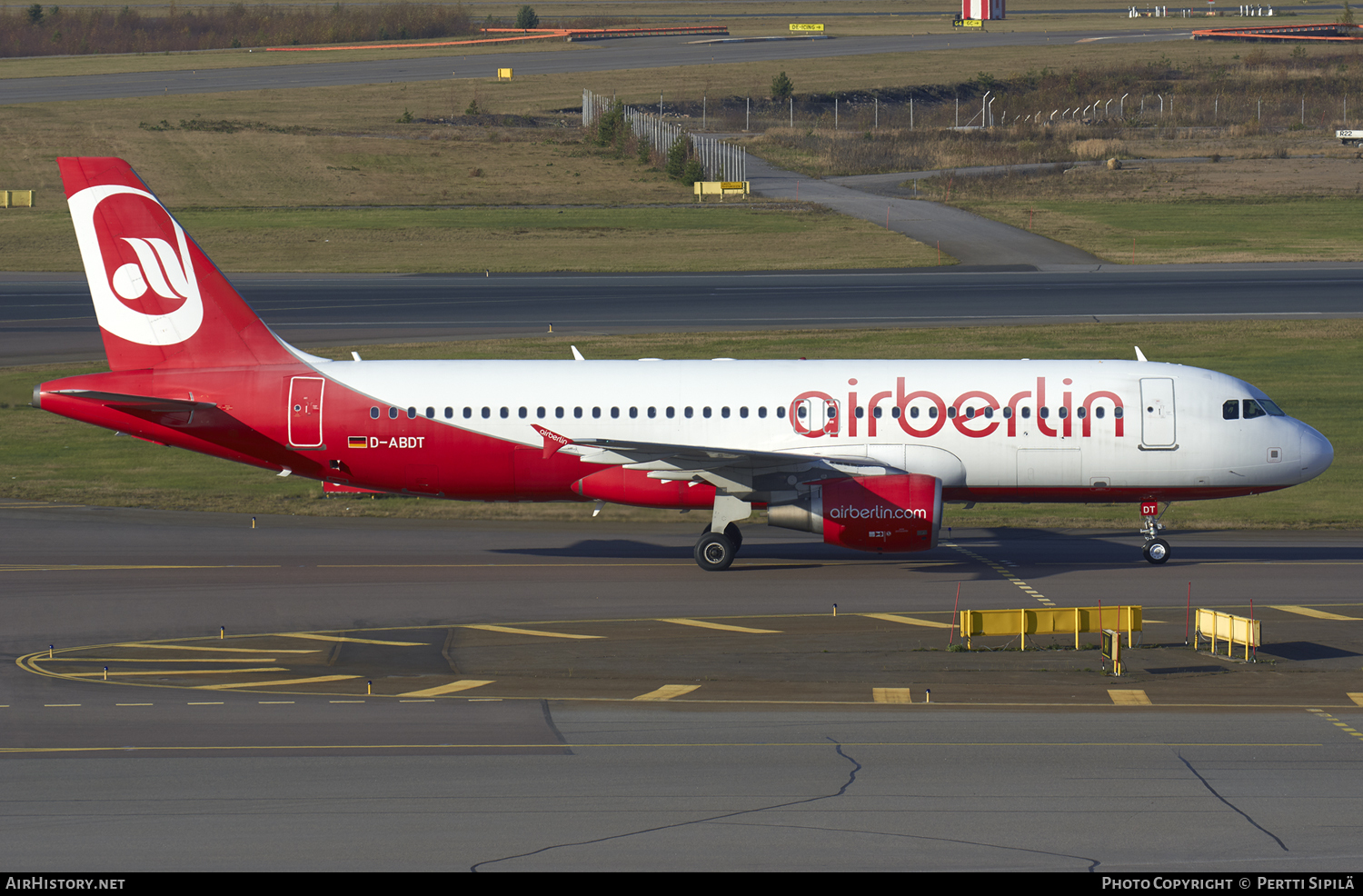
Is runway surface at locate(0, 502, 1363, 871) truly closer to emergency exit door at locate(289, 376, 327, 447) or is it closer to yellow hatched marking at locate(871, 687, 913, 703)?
yellow hatched marking at locate(871, 687, 913, 703)

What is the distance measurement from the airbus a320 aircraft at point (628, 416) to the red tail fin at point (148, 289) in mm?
42

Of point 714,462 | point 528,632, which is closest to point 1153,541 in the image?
point 714,462

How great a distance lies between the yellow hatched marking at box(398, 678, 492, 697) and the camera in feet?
78.6

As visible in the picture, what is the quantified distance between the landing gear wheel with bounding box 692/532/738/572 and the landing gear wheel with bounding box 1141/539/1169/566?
971 cm

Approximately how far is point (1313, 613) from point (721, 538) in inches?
495

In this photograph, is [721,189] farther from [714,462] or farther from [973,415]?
[714,462]

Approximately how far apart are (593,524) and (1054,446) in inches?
493

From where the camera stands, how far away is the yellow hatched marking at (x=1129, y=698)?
23.5 m

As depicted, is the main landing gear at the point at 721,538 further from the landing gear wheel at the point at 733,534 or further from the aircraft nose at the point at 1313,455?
the aircraft nose at the point at 1313,455

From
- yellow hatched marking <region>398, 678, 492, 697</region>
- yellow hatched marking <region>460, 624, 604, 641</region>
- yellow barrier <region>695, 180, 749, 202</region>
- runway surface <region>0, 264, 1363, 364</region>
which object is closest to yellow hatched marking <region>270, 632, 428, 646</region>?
yellow hatched marking <region>460, 624, 604, 641</region>

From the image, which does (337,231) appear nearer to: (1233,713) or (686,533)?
(686,533)

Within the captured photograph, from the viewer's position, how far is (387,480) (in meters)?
33.9

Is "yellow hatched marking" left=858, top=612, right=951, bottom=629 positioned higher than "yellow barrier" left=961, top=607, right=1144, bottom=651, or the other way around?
"yellow barrier" left=961, top=607, right=1144, bottom=651
